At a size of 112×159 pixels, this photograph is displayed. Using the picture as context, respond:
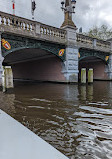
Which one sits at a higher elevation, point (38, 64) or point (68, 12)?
point (68, 12)

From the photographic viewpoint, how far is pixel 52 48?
37.3ft

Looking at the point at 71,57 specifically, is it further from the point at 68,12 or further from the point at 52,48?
the point at 68,12

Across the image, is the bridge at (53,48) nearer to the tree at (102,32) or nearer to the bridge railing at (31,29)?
the bridge railing at (31,29)

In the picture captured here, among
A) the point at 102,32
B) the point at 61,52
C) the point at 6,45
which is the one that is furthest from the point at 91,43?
the point at 102,32

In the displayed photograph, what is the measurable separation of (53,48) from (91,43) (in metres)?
5.44

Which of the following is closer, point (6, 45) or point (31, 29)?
point (6, 45)

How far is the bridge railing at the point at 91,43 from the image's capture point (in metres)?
13.1

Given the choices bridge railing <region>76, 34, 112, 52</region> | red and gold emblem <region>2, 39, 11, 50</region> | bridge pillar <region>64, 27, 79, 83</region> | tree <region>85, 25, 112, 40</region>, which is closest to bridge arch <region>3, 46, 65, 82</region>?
bridge pillar <region>64, 27, 79, 83</region>

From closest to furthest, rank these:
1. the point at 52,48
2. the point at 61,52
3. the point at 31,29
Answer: the point at 31,29 → the point at 52,48 → the point at 61,52

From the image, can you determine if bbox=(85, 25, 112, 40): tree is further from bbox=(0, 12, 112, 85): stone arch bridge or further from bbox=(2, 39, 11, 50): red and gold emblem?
bbox=(2, 39, 11, 50): red and gold emblem

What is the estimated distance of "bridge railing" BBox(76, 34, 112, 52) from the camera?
13.1 m

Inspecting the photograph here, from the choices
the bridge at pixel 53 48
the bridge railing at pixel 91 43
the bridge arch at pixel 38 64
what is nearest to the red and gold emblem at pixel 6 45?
the bridge at pixel 53 48

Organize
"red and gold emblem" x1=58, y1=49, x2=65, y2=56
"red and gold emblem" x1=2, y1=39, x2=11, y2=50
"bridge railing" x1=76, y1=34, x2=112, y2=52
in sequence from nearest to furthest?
"red and gold emblem" x1=2, y1=39, x2=11, y2=50 → "red and gold emblem" x1=58, y1=49, x2=65, y2=56 → "bridge railing" x1=76, y1=34, x2=112, y2=52

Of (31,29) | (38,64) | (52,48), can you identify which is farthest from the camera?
(38,64)
